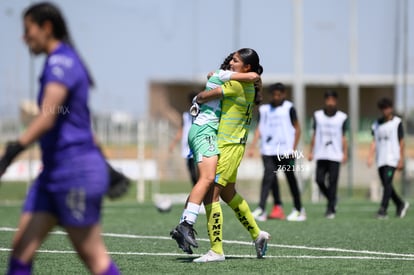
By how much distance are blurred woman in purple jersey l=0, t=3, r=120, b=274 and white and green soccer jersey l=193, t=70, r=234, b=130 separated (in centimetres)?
372

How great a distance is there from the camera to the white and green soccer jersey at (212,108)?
9836 millimetres

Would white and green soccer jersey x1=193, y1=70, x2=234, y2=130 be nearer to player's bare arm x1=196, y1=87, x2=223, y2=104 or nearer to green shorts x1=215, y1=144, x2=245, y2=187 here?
player's bare arm x1=196, y1=87, x2=223, y2=104

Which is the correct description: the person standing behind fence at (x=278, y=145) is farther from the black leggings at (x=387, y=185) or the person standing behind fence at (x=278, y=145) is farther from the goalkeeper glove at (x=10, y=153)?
the goalkeeper glove at (x=10, y=153)

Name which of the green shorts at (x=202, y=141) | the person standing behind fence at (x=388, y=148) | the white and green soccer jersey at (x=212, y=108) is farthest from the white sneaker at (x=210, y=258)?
the person standing behind fence at (x=388, y=148)

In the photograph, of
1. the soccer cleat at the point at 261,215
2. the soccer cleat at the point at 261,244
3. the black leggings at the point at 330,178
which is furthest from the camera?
the black leggings at the point at 330,178

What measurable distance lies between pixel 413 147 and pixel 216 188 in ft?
96.8

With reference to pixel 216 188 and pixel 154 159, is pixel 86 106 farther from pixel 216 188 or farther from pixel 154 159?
pixel 154 159

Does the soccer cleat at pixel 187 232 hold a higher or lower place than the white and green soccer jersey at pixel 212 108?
lower

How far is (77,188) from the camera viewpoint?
596 centimetres

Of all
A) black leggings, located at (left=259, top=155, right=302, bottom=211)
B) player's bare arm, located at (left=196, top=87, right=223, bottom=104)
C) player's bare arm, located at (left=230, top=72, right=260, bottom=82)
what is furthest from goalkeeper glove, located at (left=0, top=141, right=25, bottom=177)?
black leggings, located at (left=259, top=155, right=302, bottom=211)

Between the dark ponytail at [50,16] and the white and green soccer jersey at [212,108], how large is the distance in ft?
12.2

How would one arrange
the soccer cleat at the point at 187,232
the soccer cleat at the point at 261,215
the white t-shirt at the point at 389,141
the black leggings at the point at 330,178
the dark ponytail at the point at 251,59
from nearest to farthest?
the soccer cleat at the point at 187,232 < the dark ponytail at the point at 251,59 < the soccer cleat at the point at 261,215 < the white t-shirt at the point at 389,141 < the black leggings at the point at 330,178

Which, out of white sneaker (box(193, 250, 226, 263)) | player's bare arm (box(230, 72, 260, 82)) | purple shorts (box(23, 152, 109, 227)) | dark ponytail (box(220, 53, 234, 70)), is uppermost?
dark ponytail (box(220, 53, 234, 70))

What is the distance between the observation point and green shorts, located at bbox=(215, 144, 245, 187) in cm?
976
